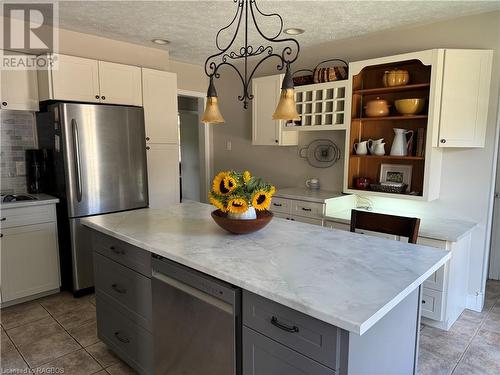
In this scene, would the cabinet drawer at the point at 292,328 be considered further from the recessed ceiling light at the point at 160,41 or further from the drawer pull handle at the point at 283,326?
the recessed ceiling light at the point at 160,41

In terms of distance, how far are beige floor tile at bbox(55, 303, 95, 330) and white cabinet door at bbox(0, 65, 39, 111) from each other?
184cm

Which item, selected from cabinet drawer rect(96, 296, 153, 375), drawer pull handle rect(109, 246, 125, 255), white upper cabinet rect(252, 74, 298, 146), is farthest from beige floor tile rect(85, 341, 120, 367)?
white upper cabinet rect(252, 74, 298, 146)

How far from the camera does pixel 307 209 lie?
326cm

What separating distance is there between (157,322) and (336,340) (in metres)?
1.05

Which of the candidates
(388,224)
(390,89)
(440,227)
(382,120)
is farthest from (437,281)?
(390,89)

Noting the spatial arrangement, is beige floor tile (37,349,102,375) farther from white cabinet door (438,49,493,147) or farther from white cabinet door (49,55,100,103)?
white cabinet door (438,49,493,147)

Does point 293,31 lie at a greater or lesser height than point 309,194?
greater

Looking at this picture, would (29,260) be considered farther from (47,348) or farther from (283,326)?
(283,326)

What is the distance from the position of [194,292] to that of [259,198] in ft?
1.79

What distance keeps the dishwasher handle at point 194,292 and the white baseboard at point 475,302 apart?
2.54 m

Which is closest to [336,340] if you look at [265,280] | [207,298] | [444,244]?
[265,280]

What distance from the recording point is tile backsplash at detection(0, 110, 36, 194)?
3158mm

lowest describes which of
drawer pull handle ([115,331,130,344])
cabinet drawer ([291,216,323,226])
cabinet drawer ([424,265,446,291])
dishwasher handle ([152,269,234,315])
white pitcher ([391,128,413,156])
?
drawer pull handle ([115,331,130,344])

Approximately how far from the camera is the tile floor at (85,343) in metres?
2.15
